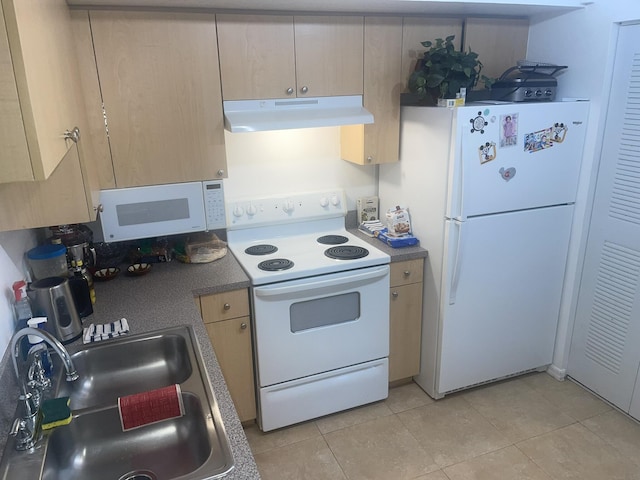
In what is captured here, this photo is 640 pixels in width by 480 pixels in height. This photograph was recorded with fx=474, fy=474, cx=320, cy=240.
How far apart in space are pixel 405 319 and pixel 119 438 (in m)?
1.66

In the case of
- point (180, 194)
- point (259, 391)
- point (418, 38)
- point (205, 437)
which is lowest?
point (259, 391)

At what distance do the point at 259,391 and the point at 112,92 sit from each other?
1572 millimetres

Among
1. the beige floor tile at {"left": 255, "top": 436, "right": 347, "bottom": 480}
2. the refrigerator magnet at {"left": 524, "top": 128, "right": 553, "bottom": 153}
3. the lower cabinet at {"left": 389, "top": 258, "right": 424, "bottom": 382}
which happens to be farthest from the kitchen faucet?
the refrigerator magnet at {"left": 524, "top": 128, "right": 553, "bottom": 153}

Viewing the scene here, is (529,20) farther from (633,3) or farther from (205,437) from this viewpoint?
(205,437)

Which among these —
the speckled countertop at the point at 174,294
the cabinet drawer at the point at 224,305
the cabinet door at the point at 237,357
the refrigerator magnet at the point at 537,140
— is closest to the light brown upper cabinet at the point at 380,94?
the speckled countertop at the point at 174,294

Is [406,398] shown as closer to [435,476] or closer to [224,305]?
[435,476]

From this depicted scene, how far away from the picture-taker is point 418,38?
2.47 meters

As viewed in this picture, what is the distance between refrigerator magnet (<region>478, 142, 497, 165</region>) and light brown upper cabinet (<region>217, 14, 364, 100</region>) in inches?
27.2

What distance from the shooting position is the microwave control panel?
7.65ft

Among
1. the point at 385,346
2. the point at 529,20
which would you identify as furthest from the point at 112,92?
the point at 529,20

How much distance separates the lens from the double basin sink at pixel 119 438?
1201 mm

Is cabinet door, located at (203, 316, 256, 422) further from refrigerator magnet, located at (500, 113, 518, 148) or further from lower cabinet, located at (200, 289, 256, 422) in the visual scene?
refrigerator magnet, located at (500, 113, 518, 148)

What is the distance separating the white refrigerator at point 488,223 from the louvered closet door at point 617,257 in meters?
0.14

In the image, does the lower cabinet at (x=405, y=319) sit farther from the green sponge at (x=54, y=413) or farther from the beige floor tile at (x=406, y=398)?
the green sponge at (x=54, y=413)
